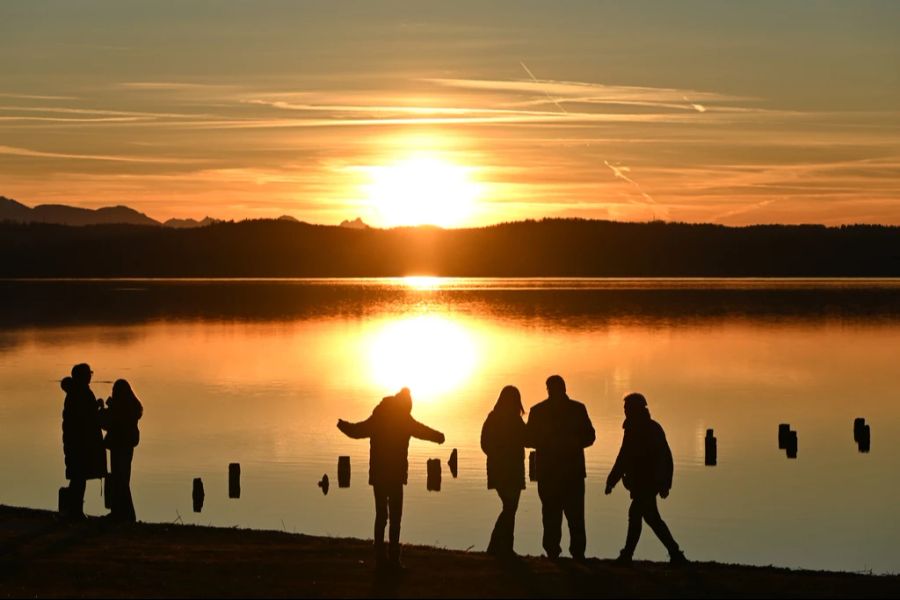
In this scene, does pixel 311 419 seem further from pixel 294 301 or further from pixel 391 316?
pixel 294 301

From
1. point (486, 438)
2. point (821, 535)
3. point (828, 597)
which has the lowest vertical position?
point (821, 535)

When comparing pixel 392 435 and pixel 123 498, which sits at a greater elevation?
pixel 392 435

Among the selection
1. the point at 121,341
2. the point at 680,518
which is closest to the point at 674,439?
the point at 680,518

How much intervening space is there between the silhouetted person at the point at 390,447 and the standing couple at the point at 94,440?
5.80 metres

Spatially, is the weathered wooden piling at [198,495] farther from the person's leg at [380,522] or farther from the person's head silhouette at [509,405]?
the person's leg at [380,522]

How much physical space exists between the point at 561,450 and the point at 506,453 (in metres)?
0.79

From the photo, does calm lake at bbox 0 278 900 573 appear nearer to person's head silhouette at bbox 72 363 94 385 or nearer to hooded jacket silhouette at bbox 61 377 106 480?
hooded jacket silhouette at bbox 61 377 106 480

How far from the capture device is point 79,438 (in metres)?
20.6

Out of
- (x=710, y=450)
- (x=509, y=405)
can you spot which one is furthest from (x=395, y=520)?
(x=710, y=450)

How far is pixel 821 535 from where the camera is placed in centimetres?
2862

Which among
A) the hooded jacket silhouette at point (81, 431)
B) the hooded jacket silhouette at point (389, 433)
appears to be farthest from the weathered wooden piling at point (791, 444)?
the hooded jacket silhouette at point (389, 433)

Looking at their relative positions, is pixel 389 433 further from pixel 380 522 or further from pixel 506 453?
pixel 506 453

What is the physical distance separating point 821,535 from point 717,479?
703 cm

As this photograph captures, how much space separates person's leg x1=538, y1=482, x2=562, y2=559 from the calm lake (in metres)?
7.16
